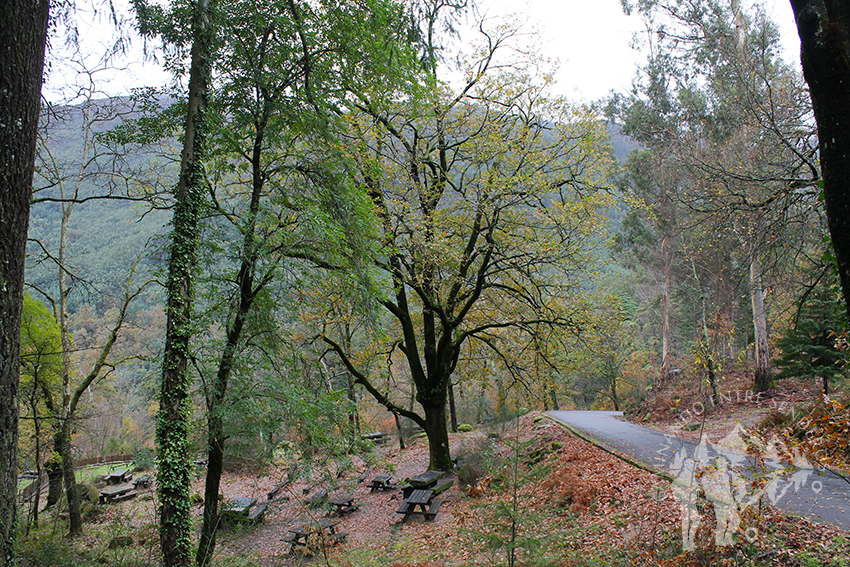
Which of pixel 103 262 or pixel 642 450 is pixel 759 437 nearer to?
pixel 642 450

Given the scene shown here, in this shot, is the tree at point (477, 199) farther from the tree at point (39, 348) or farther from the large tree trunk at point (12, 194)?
the tree at point (39, 348)

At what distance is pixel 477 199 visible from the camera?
35.6 ft

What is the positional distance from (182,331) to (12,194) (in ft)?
14.1

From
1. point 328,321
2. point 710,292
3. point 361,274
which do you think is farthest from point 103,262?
point 710,292

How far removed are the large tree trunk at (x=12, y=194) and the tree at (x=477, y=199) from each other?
6780 mm

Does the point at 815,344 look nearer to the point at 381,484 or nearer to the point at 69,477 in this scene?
the point at 381,484

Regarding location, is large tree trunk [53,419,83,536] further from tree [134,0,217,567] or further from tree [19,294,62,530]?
tree [134,0,217,567]

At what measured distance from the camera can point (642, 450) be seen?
9.28m

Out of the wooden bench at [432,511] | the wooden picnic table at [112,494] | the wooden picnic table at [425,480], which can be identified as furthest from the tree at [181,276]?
the wooden picnic table at [112,494]

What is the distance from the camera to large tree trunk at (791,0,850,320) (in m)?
2.61

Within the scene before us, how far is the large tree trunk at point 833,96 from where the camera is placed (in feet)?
8.57

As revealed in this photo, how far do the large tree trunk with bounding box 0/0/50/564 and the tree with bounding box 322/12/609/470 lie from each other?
6.78 metres

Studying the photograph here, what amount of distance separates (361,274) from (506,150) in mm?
5036

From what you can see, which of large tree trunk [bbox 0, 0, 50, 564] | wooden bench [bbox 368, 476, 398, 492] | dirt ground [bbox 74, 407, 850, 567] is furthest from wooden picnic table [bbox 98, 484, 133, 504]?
large tree trunk [bbox 0, 0, 50, 564]
